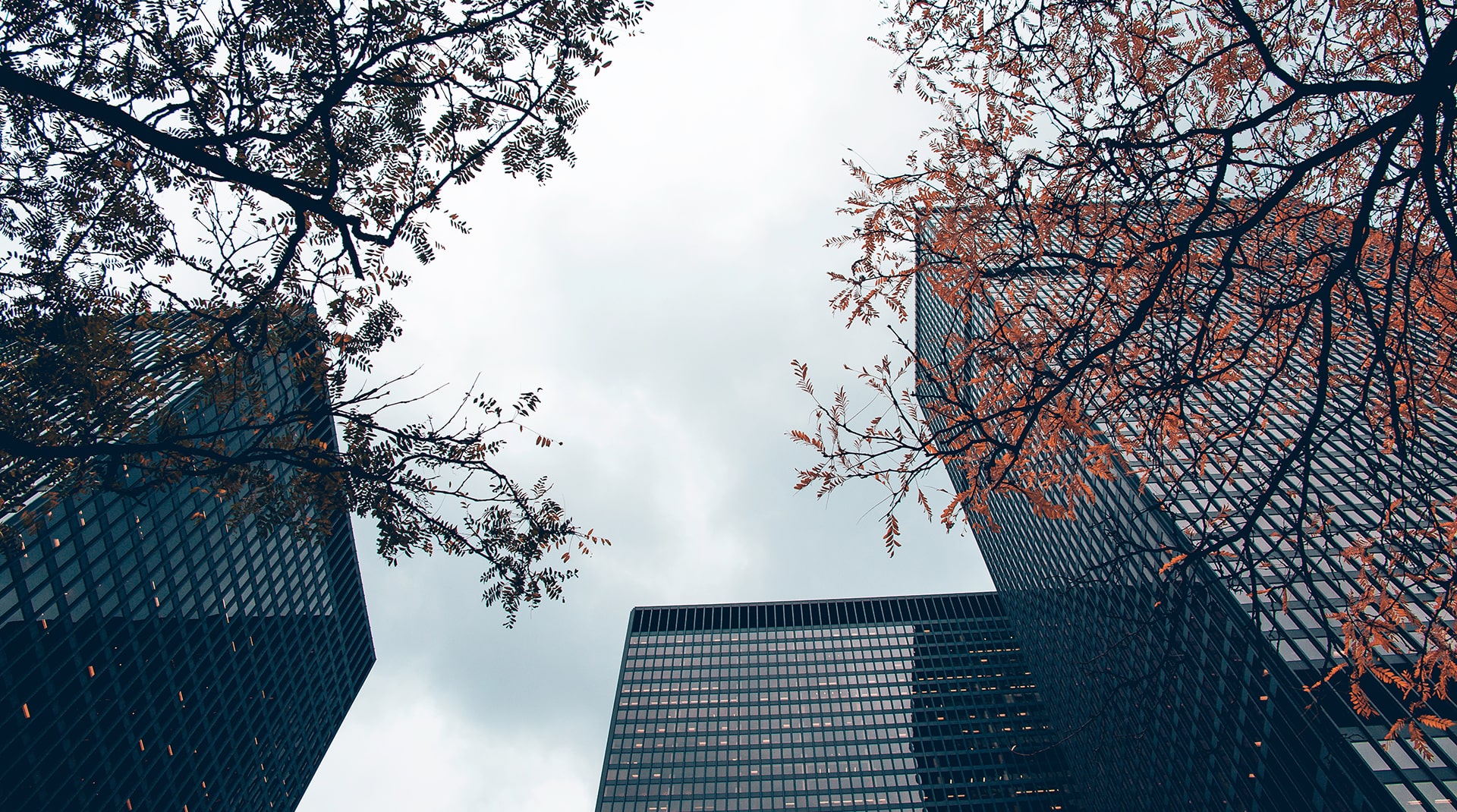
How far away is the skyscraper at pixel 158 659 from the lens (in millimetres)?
47688

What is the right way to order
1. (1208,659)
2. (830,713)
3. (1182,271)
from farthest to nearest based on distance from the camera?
(830,713), (1208,659), (1182,271)

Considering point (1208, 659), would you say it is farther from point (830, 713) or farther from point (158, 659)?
point (830, 713)

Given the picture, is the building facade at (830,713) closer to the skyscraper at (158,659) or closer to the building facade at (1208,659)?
the building facade at (1208,659)

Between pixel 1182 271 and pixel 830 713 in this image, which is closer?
pixel 1182 271

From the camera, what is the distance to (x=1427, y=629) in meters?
5.48

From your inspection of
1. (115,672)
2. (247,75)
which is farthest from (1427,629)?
(115,672)

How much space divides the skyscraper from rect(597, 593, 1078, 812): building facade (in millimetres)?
46709

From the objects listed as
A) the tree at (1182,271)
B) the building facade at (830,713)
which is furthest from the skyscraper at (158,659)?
the building facade at (830,713)

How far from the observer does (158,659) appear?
194ft

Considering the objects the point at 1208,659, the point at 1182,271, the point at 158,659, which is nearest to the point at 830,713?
the point at 1208,659

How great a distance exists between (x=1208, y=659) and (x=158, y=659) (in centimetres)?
8161

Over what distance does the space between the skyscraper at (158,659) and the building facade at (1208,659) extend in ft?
137

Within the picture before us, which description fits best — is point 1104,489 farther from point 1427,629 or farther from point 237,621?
point 237,621

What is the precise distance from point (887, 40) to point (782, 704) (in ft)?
391
